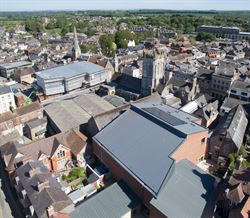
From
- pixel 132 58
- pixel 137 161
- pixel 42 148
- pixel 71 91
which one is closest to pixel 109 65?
pixel 71 91

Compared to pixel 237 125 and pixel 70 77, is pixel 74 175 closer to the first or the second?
pixel 237 125

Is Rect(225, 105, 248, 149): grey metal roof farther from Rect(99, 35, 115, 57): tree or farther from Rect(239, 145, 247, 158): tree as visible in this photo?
Rect(99, 35, 115, 57): tree

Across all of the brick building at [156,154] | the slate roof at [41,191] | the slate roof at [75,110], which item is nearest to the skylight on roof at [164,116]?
the brick building at [156,154]

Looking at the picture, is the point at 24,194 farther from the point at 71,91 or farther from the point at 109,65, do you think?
the point at 109,65

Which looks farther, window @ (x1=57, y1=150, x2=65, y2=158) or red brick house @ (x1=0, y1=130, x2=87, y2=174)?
window @ (x1=57, y1=150, x2=65, y2=158)

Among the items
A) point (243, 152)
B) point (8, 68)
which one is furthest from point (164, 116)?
point (8, 68)

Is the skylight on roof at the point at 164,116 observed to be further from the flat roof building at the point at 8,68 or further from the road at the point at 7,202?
the flat roof building at the point at 8,68

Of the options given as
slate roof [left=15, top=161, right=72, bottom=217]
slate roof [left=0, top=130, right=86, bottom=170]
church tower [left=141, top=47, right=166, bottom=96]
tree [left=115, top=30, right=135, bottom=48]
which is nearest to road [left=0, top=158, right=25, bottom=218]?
slate roof [left=0, top=130, right=86, bottom=170]
